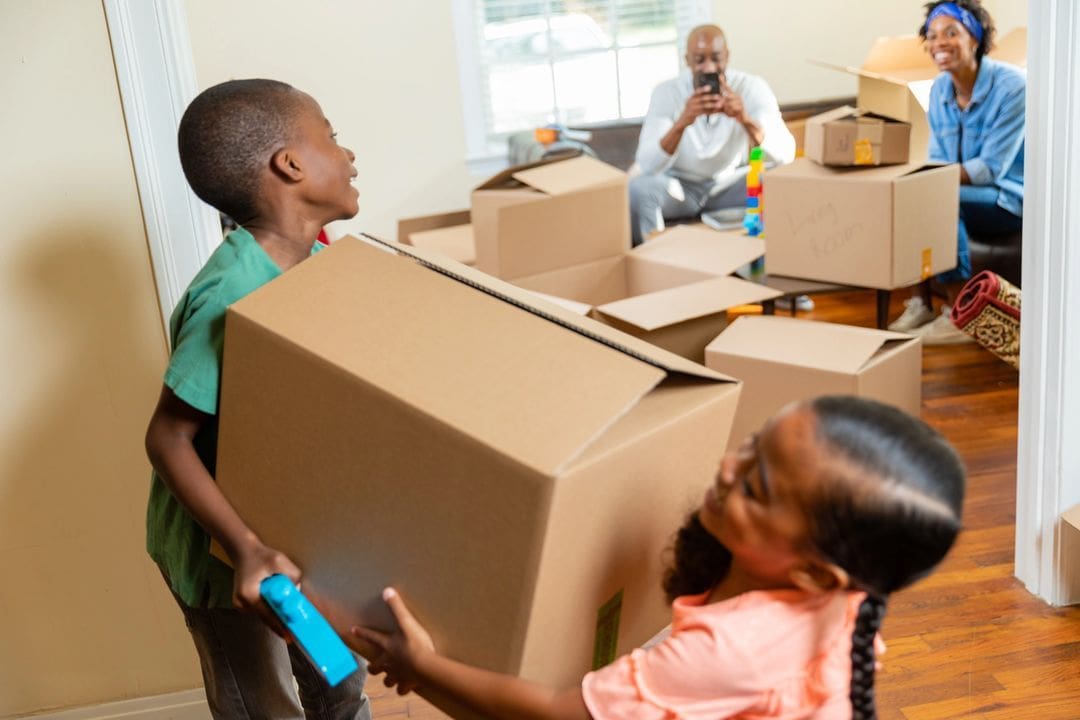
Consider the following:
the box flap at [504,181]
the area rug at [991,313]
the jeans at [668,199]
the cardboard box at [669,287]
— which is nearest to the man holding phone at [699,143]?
the jeans at [668,199]

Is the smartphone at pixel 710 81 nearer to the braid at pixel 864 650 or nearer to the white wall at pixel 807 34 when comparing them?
the white wall at pixel 807 34

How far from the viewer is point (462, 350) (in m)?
0.89

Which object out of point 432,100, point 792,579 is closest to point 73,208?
point 792,579

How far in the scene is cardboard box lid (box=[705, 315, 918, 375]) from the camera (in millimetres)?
2059

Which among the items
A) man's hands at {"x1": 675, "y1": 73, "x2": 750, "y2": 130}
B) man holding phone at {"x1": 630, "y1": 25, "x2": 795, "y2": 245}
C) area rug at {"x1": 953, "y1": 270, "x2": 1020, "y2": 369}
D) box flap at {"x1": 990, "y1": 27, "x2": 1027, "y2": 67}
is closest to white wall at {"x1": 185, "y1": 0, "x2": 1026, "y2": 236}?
box flap at {"x1": 990, "y1": 27, "x2": 1027, "y2": 67}

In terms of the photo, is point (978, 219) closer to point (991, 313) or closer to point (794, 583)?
point (991, 313)

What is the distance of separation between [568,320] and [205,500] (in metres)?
0.40

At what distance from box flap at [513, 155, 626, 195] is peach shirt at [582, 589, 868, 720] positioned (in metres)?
2.07

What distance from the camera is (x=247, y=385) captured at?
37.6 inches

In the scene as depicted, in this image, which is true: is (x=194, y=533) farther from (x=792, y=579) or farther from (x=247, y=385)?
(x=792, y=579)

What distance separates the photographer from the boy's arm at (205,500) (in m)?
0.98

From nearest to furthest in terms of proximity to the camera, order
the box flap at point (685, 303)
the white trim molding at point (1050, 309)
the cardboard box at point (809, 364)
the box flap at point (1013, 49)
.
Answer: the white trim molding at point (1050, 309) → the cardboard box at point (809, 364) → the box flap at point (685, 303) → the box flap at point (1013, 49)

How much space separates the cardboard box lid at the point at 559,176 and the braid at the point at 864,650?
2.07m

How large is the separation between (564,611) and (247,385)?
360 mm
